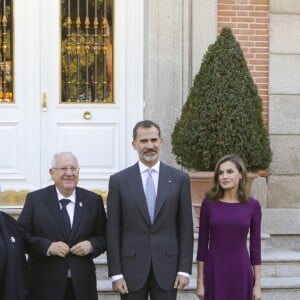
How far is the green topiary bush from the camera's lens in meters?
7.76

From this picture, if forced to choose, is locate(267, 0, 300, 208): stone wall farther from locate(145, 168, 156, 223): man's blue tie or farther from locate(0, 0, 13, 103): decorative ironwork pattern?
locate(145, 168, 156, 223): man's blue tie

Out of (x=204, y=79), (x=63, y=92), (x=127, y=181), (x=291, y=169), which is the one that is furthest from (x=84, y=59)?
(x=127, y=181)

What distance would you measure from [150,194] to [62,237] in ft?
2.19

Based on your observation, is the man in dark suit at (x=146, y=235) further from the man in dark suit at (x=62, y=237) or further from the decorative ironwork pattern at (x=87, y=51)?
the decorative ironwork pattern at (x=87, y=51)

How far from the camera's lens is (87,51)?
912cm

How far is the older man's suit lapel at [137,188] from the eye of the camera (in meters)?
5.49

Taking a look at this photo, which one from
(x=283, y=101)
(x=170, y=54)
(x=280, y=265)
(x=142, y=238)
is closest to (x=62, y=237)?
(x=142, y=238)

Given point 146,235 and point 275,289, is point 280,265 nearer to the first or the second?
point 275,289

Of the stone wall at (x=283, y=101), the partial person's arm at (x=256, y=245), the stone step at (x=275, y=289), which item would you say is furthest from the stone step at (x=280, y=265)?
the partial person's arm at (x=256, y=245)

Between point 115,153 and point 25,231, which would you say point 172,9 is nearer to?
point 115,153

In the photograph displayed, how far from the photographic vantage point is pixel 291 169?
9039 millimetres

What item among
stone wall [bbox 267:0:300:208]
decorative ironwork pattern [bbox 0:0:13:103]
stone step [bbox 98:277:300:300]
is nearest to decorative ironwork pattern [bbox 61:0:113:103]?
decorative ironwork pattern [bbox 0:0:13:103]

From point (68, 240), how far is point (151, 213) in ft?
1.94

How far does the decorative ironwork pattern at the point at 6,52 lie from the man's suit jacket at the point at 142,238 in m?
3.81
